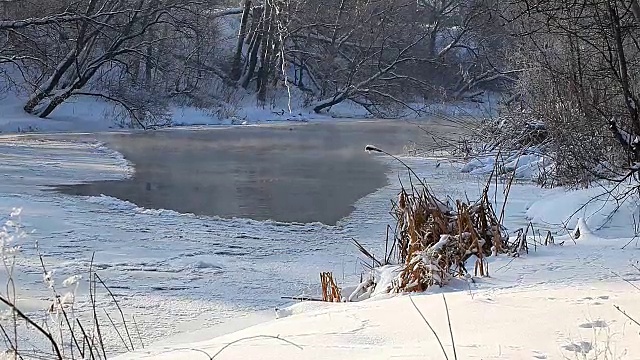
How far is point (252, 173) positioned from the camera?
42.3 feet

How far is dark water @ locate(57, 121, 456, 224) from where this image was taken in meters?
9.84

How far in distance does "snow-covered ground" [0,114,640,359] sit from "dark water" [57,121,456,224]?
1.73 ft

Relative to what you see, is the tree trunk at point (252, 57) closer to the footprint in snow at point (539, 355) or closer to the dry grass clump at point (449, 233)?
the dry grass clump at point (449, 233)

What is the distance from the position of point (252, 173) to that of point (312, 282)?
6907 mm

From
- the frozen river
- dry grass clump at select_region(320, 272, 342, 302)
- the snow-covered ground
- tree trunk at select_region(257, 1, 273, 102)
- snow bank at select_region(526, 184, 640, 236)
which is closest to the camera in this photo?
the snow-covered ground

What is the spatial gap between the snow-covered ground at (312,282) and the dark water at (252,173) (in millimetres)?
527

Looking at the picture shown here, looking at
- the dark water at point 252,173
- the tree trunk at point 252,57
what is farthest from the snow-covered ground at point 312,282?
the tree trunk at point 252,57

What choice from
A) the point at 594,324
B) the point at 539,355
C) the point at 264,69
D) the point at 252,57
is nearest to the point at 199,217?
the point at 594,324

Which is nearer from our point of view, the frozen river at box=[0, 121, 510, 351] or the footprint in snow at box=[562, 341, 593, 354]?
the footprint in snow at box=[562, 341, 593, 354]

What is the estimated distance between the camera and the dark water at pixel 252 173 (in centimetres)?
984

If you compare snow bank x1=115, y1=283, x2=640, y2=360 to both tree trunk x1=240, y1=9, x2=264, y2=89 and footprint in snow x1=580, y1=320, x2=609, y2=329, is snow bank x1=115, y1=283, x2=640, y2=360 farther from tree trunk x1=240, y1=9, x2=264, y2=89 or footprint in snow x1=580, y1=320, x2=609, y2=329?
tree trunk x1=240, y1=9, x2=264, y2=89

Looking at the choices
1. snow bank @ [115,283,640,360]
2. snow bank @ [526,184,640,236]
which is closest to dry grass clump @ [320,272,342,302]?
snow bank @ [115,283,640,360]

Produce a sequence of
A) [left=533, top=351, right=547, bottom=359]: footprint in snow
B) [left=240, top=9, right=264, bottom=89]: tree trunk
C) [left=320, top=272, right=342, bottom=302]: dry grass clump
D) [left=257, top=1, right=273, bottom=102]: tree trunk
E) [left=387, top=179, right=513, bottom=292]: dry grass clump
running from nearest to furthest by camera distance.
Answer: [left=533, top=351, right=547, bottom=359]: footprint in snow
[left=320, top=272, right=342, bottom=302]: dry grass clump
[left=387, top=179, right=513, bottom=292]: dry grass clump
[left=257, top=1, right=273, bottom=102]: tree trunk
[left=240, top=9, right=264, bottom=89]: tree trunk

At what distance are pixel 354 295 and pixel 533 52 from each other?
7.86 meters
